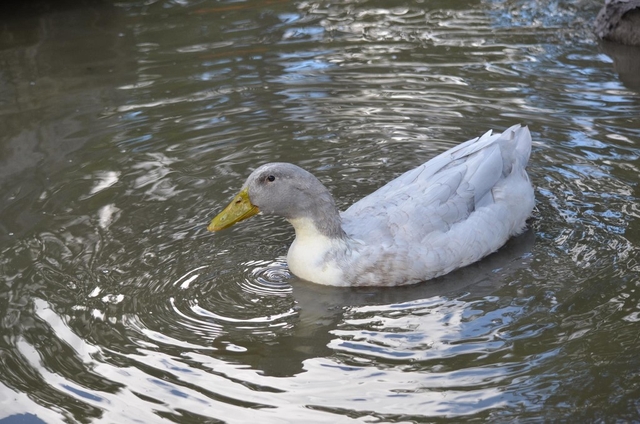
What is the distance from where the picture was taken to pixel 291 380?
5086 millimetres

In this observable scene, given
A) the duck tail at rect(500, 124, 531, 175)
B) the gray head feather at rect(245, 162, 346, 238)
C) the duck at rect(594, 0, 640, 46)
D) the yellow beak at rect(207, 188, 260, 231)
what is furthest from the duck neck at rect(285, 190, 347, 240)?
the duck at rect(594, 0, 640, 46)

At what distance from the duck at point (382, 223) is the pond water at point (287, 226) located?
0.48 feet

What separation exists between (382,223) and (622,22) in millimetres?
5812

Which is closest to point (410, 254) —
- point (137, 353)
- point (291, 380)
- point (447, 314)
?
point (447, 314)

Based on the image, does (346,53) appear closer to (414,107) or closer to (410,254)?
(414,107)

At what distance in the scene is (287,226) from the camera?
6.99 metres

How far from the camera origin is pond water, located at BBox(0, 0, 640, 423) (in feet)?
16.2

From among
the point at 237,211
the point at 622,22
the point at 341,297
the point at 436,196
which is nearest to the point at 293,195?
the point at 237,211

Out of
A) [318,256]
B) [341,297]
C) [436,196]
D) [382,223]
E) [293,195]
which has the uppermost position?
[293,195]

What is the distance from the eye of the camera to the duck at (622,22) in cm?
1048

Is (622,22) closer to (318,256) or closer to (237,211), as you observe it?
(318,256)

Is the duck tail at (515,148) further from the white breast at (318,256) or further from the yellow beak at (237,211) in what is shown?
the yellow beak at (237,211)

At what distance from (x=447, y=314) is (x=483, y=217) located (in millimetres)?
1014

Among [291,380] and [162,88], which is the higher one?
[162,88]
